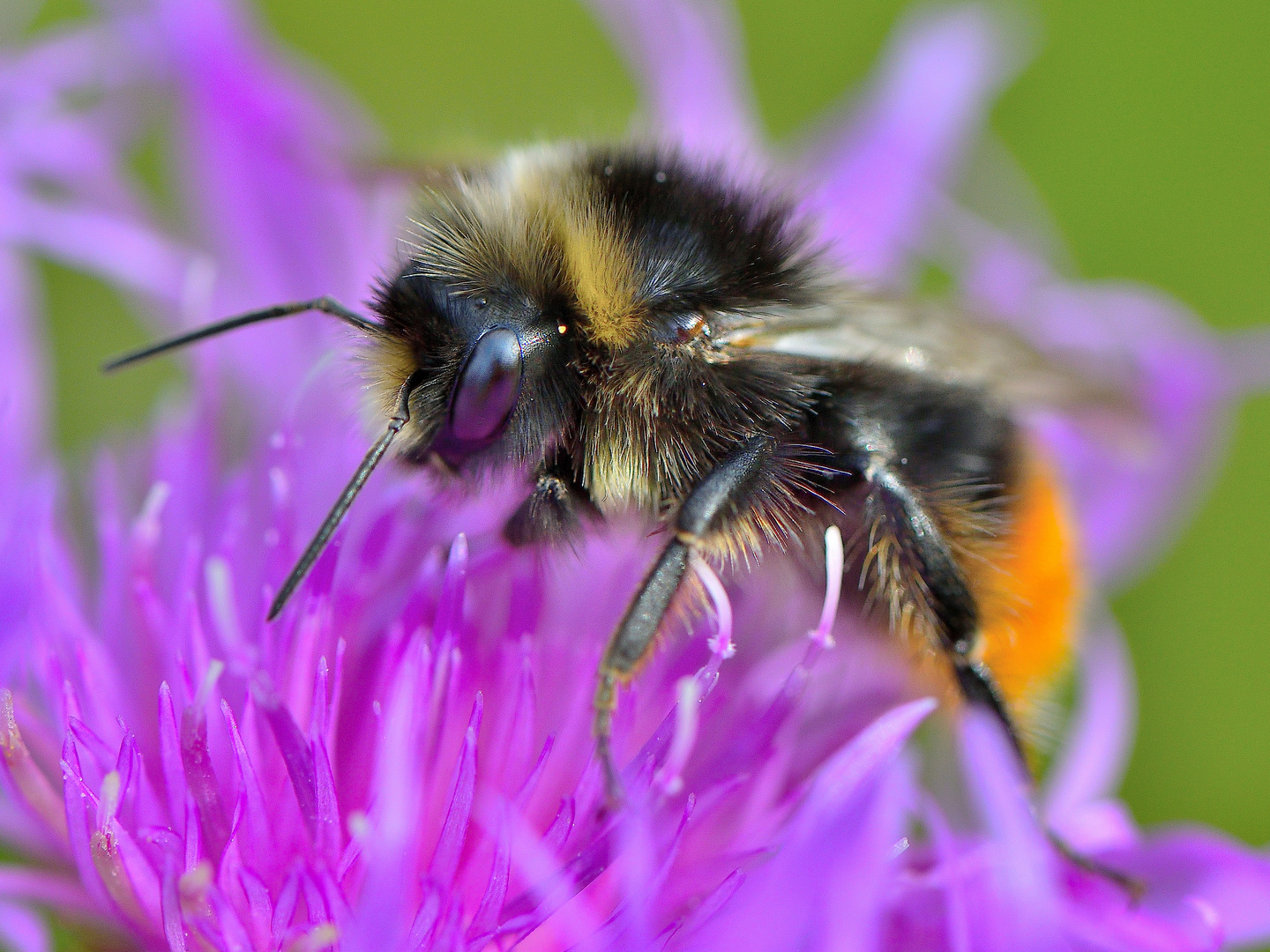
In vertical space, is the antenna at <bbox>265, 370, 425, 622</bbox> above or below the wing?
below

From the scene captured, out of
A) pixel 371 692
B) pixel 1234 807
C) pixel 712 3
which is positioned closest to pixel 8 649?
pixel 371 692

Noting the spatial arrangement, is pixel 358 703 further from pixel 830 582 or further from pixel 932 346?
pixel 932 346

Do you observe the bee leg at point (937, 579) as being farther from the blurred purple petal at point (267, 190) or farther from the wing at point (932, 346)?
the blurred purple petal at point (267, 190)

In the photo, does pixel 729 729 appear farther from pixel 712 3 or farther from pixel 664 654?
pixel 712 3

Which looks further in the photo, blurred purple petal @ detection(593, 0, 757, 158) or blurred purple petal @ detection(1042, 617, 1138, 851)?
blurred purple petal @ detection(593, 0, 757, 158)

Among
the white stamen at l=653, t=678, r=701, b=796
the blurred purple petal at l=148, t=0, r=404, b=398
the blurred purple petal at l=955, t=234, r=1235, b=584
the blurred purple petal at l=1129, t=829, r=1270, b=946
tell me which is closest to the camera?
the white stamen at l=653, t=678, r=701, b=796

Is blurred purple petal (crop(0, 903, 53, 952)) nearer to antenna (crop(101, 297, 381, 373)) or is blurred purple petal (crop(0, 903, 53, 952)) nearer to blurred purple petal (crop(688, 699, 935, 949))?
antenna (crop(101, 297, 381, 373))

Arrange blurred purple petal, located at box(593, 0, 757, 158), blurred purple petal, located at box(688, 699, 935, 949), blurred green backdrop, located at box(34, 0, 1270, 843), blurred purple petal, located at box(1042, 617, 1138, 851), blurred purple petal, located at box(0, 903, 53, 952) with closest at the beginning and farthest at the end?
blurred purple petal, located at box(688, 699, 935, 949) → blurred purple petal, located at box(0, 903, 53, 952) → blurred purple petal, located at box(1042, 617, 1138, 851) → blurred purple petal, located at box(593, 0, 757, 158) → blurred green backdrop, located at box(34, 0, 1270, 843)

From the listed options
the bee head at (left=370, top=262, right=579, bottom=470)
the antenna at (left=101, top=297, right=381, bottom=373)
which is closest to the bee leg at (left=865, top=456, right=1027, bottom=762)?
the bee head at (left=370, top=262, right=579, bottom=470)
